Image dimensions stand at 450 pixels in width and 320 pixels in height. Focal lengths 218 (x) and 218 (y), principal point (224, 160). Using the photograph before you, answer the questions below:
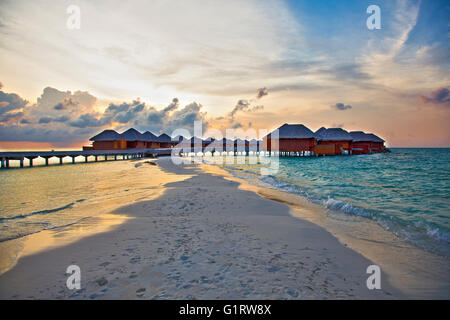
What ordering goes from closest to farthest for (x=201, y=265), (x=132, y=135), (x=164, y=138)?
1. (x=201, y=265)
2. (x=132, y=135)
3. (x=164, y=138)

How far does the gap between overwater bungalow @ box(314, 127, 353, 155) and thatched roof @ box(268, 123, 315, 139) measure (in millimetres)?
8331

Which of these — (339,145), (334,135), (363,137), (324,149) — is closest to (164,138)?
(324,149)

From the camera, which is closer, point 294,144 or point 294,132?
point 294,132

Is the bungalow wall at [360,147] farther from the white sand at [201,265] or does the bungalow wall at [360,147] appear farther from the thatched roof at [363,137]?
the white sand at [201,265]

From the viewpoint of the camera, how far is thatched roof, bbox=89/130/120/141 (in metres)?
55.9

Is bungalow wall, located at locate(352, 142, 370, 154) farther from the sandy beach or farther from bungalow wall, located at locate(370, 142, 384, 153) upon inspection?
the sandy beach

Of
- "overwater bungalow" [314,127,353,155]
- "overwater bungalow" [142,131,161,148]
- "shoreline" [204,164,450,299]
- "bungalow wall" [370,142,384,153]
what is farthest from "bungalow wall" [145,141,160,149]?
"bungalow wall" [370,142,384,153]

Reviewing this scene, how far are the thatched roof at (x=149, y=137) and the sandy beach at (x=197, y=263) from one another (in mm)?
64624

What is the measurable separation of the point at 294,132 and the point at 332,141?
48.5 feet

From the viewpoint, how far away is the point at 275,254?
11.9 ft

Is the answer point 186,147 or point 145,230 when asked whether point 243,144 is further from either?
point 145,230

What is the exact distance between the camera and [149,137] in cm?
6812

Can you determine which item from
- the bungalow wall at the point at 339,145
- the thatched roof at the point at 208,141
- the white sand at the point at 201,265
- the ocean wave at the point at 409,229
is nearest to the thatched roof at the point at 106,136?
the thatched roof at the point at 208,141

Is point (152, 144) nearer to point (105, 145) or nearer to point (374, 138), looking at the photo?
point (105, 145)
